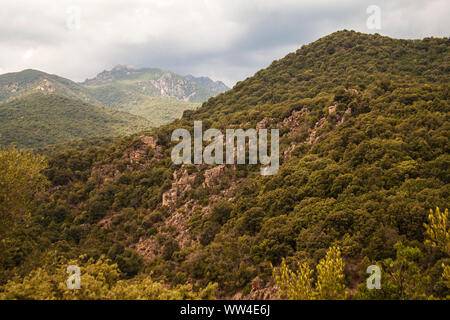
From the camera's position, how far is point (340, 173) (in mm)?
25391

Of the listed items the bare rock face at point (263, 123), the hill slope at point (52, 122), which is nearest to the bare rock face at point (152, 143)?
the bare rock face at point (263, 123)

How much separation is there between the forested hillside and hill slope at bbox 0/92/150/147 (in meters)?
52.0

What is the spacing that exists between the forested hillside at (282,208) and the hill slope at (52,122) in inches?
2048

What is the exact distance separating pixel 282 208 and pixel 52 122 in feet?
336

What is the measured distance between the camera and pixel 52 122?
3981 inches

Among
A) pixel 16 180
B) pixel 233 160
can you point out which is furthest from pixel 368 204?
pixel 16 180

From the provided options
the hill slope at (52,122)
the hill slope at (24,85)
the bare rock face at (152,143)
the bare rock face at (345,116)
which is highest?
the hill slope at (24,85)

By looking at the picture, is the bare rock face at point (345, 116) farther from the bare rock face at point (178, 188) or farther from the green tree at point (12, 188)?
the green tree at point (12, 188)

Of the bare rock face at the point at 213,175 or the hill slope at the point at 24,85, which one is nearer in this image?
the bare rock face at the point at 213,175

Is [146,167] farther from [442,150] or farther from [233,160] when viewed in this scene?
[442,150]

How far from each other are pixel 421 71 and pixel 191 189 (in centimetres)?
4605

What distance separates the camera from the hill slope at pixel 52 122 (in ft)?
283

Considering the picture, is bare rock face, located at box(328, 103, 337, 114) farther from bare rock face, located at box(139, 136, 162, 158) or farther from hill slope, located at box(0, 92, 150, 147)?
hill slope, located at box(0, 92, 150, 147)

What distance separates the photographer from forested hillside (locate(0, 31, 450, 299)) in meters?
14.6
